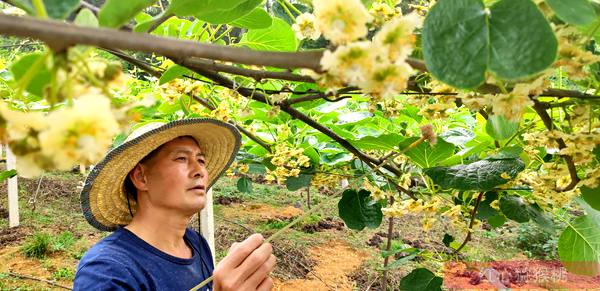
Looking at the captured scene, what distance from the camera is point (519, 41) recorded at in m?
0.42

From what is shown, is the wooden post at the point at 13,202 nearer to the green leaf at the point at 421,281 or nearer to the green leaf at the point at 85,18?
the green leaf at the point at 421,281

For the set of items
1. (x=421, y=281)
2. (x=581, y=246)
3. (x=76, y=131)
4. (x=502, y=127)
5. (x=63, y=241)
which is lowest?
(x=63, y=241)

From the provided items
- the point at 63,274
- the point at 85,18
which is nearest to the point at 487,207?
the point at 85,18

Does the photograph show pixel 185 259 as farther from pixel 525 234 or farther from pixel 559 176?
pixel 525 234

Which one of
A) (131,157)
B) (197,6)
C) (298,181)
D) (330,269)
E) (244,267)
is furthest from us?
(330,269)

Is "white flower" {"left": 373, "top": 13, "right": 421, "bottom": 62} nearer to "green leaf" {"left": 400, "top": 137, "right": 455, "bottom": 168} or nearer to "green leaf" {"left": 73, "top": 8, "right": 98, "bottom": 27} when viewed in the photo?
"green leaf" {"left": 73, "top": 8, "right": 98, "bottom": 27}

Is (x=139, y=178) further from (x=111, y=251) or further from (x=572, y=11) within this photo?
(x=572, y=11)

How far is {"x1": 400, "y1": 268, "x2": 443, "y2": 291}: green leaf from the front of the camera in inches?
60.4

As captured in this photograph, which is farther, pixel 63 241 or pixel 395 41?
pixel 63 241

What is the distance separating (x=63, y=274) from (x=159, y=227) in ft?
11.1

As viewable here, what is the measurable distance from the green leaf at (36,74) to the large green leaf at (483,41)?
0.34 metres

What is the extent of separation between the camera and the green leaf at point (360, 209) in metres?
1.68

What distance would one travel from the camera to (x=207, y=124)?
159 centimetres

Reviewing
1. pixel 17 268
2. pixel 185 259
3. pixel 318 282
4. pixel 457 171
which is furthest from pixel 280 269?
pixel 457 171
